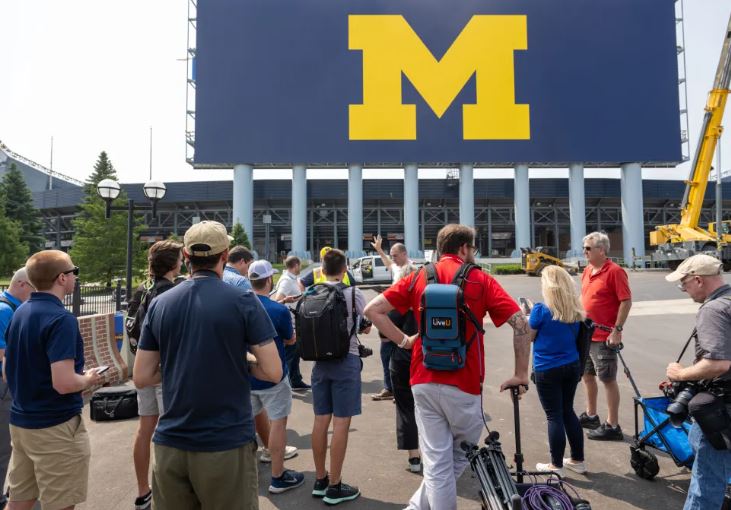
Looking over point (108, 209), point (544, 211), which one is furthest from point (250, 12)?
point (544, 211)

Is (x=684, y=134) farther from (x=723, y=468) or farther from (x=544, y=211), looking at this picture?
(x=723, y=468)

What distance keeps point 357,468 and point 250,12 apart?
35739 millimetres

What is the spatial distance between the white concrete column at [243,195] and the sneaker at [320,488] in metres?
30.4

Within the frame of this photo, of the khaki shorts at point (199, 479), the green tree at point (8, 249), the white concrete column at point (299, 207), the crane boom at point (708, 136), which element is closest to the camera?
the khaki shorts at point (199, 479)

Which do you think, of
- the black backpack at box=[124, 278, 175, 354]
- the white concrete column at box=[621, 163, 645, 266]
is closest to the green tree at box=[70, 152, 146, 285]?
the black backpack at box=[124, 278, 175, 354]

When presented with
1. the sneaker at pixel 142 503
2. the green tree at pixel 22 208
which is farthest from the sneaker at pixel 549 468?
the green tree at pixel 22 208

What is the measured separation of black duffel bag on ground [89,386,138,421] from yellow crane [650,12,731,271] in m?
28.5

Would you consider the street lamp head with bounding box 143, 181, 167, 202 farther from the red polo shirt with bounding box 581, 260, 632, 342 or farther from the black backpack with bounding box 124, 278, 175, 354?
the red polo shirt with bounding box 581, 260, 632, 342

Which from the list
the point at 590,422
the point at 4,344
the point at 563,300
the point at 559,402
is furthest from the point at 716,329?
the point at 4,344

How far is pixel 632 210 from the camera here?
33.2m

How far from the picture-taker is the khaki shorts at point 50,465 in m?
2.48

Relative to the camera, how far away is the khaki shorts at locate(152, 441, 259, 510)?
189 centimetres

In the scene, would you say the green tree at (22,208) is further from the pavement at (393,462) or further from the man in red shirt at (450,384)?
the man in red shirt at (450,384)

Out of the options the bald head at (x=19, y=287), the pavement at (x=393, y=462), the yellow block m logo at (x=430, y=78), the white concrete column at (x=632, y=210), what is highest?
the yellow block m logo at (x=430, y=78)
